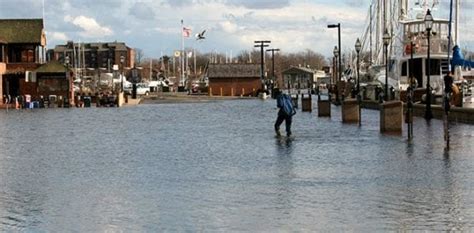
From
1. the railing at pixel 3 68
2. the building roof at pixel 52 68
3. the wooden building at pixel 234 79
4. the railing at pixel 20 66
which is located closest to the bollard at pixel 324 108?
the building roof at pixel 52 68

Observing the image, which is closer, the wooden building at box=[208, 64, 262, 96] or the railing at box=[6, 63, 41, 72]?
the railing at box=[6, 63, 41, 72]

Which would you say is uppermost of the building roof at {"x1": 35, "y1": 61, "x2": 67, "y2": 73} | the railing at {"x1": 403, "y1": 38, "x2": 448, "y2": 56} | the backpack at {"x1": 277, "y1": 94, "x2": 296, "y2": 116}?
the railing at {"x1": 403, "y1": 38, "x2": 448, "y2": 56}

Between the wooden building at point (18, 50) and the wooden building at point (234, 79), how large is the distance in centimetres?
3448

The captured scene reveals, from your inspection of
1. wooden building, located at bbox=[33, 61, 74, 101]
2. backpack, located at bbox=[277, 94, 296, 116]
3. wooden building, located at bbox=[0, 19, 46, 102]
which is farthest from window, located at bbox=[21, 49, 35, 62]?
backpack, located at bbox=[277, 94, 296, 116]

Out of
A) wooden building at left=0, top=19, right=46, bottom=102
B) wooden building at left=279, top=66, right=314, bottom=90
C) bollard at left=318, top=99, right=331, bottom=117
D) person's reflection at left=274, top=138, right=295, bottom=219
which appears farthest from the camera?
wooden building at left=279, top=66, right=314, bottom=90

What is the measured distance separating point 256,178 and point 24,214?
5357mm

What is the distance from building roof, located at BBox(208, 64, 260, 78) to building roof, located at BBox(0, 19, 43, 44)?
34.3 meters

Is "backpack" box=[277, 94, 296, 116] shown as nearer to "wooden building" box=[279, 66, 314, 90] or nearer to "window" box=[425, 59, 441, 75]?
"window" box=[425, 59, 441, 75]

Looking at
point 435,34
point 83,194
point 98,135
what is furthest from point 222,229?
point 435,34

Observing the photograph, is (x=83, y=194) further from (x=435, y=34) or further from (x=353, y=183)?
(x=435, y=34)

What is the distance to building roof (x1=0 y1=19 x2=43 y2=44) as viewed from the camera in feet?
259

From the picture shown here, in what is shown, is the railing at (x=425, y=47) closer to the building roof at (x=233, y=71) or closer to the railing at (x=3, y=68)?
the railing at (x=3, y=68)

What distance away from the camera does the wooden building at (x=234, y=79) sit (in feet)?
364

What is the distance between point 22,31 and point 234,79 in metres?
37.3
